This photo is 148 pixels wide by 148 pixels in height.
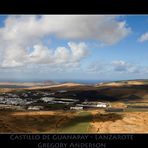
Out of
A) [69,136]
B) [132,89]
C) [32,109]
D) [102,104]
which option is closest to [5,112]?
[32,109]

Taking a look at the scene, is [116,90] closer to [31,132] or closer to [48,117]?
[48,117]

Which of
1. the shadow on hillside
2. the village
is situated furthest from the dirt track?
the village

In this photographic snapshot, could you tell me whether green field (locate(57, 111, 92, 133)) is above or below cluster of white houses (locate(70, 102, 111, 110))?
below

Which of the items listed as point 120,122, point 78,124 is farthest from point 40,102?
point 120,122

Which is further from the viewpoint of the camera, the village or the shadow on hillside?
the village

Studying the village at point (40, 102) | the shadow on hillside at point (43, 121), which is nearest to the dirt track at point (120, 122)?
the shadow on hillside at point (43, 121)

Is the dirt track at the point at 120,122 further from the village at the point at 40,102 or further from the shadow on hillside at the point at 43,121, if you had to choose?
the village at the point at 40,102

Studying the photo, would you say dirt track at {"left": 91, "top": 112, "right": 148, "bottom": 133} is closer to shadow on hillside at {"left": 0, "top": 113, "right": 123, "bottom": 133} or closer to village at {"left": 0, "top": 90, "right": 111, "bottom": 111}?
shadow on hillside at {"left": 0, "top": 113, "right": 123, "bottom": 133}
